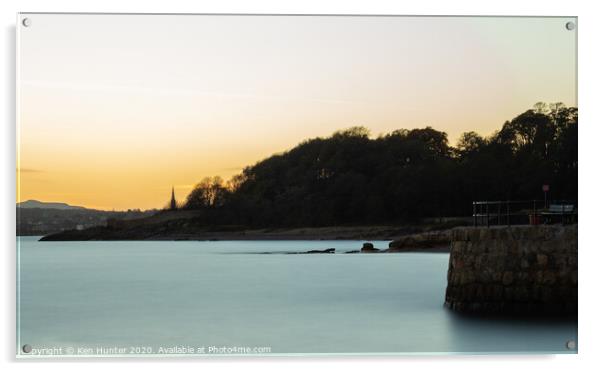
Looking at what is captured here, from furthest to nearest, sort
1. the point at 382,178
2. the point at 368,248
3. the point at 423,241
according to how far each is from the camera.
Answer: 1. the point at 368,248
2. the point at 423,241
3. the point at 382,178

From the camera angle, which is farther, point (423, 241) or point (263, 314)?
point (423, 241)

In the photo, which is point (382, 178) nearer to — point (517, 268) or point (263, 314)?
point (263, 314)

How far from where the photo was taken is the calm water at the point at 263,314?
11328 mm

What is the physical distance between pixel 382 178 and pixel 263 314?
205 inches

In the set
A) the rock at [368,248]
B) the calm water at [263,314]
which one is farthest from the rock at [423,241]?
the calm water at [263,314]

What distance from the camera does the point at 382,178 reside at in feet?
63.3

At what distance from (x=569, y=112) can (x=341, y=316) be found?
5.57m

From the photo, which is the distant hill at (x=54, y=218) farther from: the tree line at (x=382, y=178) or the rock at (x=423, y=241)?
→ the rock at (x=423, y=241)

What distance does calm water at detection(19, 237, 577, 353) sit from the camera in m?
11.3

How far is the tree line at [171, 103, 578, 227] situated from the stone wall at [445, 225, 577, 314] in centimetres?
423

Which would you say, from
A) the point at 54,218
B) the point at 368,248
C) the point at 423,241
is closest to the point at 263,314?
the point at 54,218

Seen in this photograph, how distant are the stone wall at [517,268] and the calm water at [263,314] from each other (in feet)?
0.93

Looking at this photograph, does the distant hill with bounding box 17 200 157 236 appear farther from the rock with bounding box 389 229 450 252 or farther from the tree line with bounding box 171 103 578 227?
the rock with bounding box 389 229 450 252

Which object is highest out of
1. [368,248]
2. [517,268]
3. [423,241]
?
[517,268]
